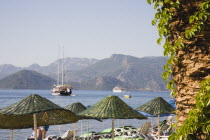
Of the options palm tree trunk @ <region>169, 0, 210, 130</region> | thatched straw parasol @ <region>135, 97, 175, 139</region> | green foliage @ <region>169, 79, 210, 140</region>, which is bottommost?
thatched straw parasol @ <region>135, 97, 175, 139</region>

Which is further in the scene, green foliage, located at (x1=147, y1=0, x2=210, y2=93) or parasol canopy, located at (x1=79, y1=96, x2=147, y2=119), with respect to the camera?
parasol canopy, located at (x1=79, y1=96, x2=147, y2=119)

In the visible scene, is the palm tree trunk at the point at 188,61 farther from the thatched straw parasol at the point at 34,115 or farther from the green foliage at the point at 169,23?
the thatched straw parasol at the point at 34,115

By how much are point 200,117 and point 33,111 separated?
15.7 feet

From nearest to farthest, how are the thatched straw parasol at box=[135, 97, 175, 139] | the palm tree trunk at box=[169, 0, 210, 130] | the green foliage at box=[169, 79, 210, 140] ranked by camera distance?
the green foliage at box=[169, 79, 210, 140]
the palm tree trunk at box=[169, 0, 210, 130]
the thatched straw parasol at box=[135, 97, 175, 139]

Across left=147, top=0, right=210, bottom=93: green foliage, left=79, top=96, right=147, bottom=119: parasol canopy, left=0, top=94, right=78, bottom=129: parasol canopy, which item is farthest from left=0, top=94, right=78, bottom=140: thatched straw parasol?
left=147, top=0, right=210, bottom=93: green foliage

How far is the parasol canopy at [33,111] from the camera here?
8.09 meters

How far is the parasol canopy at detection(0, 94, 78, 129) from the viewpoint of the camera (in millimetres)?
8086

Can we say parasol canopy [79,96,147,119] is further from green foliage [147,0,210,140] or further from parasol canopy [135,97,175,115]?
green foliage [147,0,210,140]

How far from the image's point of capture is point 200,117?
161 inches

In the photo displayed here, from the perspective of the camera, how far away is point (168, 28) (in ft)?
14.8

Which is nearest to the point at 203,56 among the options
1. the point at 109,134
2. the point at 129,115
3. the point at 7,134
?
the point at 129,115

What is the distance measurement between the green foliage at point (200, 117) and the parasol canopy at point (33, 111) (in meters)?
4.55

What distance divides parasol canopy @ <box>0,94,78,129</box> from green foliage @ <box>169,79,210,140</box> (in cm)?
455

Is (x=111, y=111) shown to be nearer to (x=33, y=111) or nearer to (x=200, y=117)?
(x=33, y=111)
